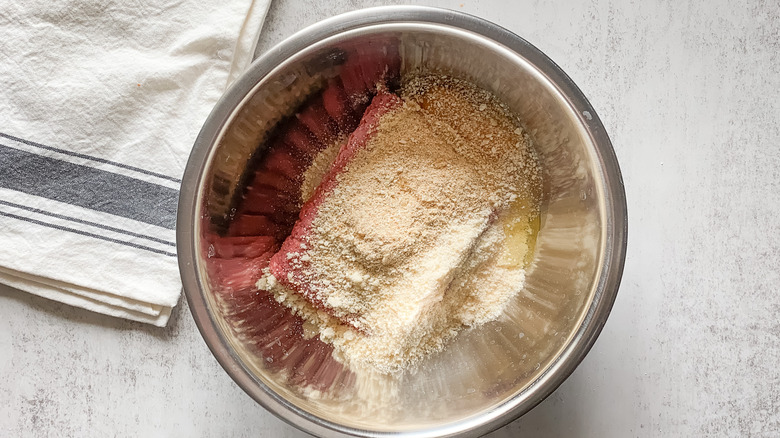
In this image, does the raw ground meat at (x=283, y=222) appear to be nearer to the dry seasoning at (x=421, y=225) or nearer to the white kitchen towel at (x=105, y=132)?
the dry seasoning at (x=421, y=225)

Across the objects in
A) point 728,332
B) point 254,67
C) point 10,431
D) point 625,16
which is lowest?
point 10,431

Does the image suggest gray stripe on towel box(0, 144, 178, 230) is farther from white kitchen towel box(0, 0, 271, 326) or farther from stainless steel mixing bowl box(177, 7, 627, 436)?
stainless steel mixing bowl box(177, 7, 627, 436)

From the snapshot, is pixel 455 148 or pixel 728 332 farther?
pixel 728 332

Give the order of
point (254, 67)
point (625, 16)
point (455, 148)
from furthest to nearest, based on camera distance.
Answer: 1. point (625, 16)
2. point (455, 148)
3. point (254, 67)

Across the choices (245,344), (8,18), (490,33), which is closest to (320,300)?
(245,344)

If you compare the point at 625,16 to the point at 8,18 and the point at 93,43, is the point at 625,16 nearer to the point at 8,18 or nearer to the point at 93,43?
the point at 93,43

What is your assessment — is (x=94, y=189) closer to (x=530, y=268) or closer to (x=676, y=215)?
(x=530, y=268)
